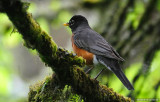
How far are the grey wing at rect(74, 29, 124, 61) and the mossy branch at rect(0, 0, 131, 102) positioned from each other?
824 millimetres

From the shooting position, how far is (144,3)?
7.01m

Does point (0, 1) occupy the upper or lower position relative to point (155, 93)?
lower

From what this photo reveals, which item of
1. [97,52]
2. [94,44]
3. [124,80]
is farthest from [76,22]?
[124,80]

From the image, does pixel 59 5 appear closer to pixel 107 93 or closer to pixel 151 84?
pixel 151 84

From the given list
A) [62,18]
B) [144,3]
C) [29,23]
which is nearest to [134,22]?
[144,3]

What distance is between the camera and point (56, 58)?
3236 millimetres

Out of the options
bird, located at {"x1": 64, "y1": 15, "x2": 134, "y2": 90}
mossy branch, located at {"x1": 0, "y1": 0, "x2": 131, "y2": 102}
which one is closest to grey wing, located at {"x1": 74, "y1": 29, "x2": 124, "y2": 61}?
bird, located at {"x1": 64, "y1": 15, "x2": 134, "y2": 90}

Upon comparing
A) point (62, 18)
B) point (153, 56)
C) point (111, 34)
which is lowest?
point (153, 56)

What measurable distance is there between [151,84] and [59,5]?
3482 millimetres

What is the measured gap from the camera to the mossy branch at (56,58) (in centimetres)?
265

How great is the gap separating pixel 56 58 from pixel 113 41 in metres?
3.68

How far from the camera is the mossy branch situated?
265 centimetres

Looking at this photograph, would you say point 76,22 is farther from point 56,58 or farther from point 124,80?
point 56,58

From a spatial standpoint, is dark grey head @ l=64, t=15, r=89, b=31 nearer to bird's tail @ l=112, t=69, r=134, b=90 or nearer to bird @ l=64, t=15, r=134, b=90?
bird @ l=64, t=15, r=134, b=90
